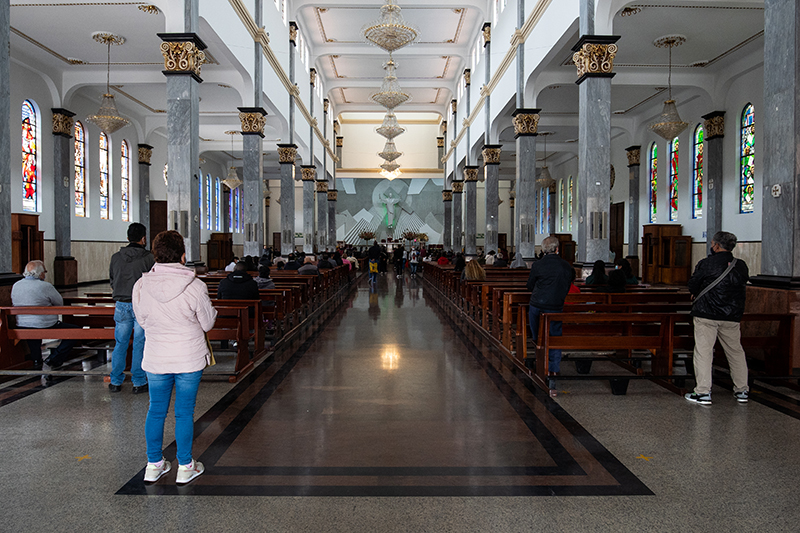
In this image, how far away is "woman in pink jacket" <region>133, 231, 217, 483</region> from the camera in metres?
3.34

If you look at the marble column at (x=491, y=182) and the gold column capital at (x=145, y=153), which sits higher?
the gold column capital at (x=145, y=153)

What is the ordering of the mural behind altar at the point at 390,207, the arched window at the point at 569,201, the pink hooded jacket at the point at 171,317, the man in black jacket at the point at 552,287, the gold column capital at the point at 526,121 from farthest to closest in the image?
the mural behind altar at the point at 390,207, the arched window at the point at 569,201, the gold column capital at the point at 526,121, the man in black jacket at the point at 552,287, the pink hooded jacket at the point at 171,317

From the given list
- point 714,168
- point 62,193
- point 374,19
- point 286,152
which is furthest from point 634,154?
point 62,193

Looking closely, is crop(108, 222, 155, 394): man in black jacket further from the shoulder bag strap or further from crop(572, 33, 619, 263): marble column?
crop(572, 33, 619, 263): marble column

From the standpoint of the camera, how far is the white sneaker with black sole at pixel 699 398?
5121 mm

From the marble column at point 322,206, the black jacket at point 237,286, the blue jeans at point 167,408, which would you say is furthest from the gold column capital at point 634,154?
the blue jeans at point 167,408

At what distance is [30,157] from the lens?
1578cm

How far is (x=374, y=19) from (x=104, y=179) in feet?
38.1

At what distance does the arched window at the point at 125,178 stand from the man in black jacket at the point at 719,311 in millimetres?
20742

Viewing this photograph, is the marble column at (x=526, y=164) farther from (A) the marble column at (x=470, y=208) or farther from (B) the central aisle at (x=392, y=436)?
(A) the marble column at (x=470, y=208)

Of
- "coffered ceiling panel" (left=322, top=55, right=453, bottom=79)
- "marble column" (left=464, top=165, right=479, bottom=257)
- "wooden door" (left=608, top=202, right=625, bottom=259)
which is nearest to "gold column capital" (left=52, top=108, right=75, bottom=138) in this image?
"coffered ceiling panel" (left=322, top=55, right=453, bottom=79)

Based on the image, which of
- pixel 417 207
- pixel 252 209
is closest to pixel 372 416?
pixel 252 209

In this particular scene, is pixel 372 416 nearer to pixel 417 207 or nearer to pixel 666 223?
pixel 666 223

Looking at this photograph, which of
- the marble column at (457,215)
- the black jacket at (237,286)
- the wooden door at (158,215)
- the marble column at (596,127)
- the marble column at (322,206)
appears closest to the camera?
the black jacket at (237,286)
